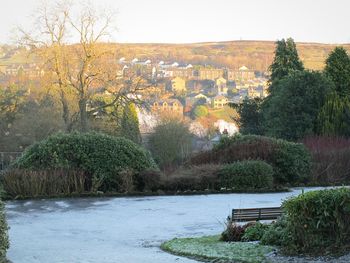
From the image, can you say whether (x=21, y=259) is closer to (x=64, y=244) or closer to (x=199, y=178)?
(x=64, y=244)

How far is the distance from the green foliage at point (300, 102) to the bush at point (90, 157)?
20.0m

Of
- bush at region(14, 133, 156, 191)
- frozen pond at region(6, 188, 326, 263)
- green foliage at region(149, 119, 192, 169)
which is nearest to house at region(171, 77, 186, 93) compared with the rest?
green foliage at region(149, 119, 192, 169)

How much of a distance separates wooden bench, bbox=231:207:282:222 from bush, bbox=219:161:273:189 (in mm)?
9707

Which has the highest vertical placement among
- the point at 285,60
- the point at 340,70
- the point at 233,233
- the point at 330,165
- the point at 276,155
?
the point at 285,60

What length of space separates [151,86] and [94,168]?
89.3 feet

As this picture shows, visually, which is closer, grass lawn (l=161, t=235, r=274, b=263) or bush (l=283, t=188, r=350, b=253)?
bush (l=283, t=188, r=350, b=253)

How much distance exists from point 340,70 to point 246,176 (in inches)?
998

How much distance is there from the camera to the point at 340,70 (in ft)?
159

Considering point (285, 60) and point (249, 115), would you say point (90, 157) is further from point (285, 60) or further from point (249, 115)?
point (249, 115)

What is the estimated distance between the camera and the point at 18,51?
56375 millimetres

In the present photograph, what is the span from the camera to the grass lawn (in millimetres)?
11180

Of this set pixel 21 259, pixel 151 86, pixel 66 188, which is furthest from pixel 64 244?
pixel 151 86

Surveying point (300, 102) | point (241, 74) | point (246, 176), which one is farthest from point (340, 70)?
point (241, 74)

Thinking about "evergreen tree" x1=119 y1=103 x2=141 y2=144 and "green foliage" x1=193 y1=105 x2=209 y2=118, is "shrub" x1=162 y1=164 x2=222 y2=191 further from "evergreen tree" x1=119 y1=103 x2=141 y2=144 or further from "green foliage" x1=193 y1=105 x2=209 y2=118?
"green foliage" x1=193 y1=105 x2=209 y2=118
